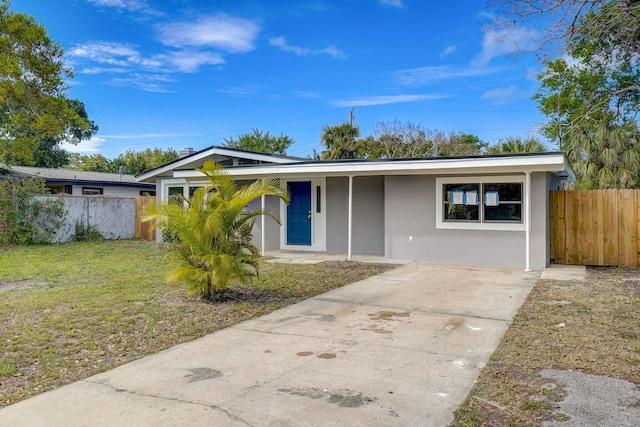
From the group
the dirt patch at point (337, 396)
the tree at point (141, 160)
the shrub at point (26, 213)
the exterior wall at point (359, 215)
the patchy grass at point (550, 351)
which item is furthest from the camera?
the tree at point (141, 160)

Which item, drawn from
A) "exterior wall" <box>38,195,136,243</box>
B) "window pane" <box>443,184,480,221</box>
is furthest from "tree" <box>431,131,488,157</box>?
"exterior wall" <box>38,195,136,243</box>

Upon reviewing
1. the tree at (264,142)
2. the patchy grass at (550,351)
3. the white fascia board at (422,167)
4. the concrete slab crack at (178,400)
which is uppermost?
the tree at (264,142)

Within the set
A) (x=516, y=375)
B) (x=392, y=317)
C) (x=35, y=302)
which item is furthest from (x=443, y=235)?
(x=35, y=302)

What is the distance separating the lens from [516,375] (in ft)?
12.9

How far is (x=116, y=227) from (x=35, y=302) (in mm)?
11788

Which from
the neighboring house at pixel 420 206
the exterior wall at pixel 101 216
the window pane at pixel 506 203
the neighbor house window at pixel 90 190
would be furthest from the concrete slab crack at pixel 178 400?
the neighbor house window at pixel 90 190

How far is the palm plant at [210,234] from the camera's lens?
6.52 m

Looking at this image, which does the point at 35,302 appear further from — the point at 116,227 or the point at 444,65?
the point at 444,65

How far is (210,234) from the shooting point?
21.7 ft

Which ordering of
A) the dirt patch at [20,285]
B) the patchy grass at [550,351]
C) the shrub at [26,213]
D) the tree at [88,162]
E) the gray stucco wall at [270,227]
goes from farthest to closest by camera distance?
the tree at [88,162] < the shrub at [26,213] < the gray stucco wall at [270,227] < the dirt patch at [20,285] < the patchy grass at [550,351]

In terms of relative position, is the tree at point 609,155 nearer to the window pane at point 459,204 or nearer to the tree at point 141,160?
the window pane at point 459,204

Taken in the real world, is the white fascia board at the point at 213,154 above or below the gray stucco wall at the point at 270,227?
above

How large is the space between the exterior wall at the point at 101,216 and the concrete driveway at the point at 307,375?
12.9 m

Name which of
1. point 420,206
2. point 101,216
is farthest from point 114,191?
point 420,206
